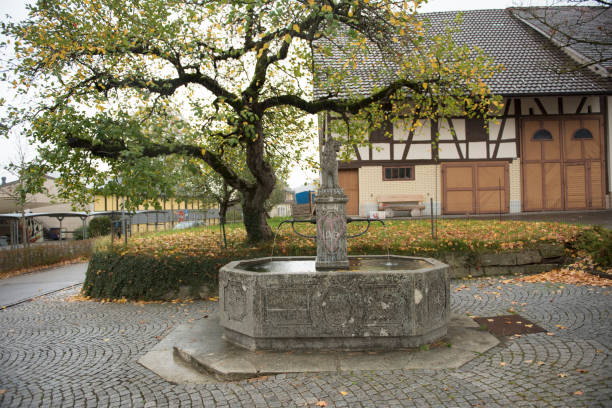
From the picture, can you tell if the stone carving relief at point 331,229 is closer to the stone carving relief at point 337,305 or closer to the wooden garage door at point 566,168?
the stone carving relief at point 337,305

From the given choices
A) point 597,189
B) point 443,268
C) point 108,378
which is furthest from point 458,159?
point 108,378

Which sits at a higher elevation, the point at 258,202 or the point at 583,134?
the point at 583,134

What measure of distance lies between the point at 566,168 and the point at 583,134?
1698mm

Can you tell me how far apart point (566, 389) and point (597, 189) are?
58.6 ft

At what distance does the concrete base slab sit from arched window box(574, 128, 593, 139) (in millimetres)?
16545

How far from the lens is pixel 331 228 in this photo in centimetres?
496

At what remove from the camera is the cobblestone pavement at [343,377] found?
3.29 meters

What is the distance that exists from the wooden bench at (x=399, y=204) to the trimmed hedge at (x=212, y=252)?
6.82 m

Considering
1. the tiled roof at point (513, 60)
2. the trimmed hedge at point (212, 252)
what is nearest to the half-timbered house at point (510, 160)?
the tiled roof at point (513, 60)

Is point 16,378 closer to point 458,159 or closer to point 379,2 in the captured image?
point 379,2

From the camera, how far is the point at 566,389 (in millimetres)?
3283

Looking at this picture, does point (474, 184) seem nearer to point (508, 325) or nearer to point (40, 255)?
point (508, 325)

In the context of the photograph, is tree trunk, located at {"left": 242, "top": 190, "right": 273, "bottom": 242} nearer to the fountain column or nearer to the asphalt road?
the fountain column

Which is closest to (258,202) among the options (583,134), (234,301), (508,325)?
(234,301)
